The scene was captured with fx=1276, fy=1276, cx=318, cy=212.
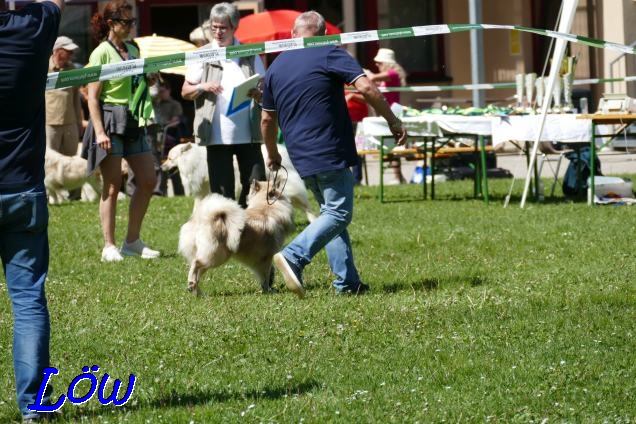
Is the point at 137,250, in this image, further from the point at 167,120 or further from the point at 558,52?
the point at 167,120

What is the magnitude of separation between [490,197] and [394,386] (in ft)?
29.2

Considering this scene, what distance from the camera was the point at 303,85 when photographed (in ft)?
25.1

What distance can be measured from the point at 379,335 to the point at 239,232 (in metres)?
1.63

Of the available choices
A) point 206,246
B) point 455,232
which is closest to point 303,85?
point 206,246

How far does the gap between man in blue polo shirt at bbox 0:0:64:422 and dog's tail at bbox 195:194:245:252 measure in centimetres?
286

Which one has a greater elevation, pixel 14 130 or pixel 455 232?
pixel 14 130

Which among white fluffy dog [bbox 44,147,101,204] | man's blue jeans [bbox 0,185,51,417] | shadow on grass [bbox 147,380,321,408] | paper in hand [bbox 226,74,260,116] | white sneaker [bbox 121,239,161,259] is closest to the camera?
man's blue jeans [bbox 0,185,51,417]

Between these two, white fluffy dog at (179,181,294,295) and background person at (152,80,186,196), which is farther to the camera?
background person at (152,80,186,196)

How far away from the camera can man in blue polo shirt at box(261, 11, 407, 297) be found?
7.60 m

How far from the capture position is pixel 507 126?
12672 millimetres

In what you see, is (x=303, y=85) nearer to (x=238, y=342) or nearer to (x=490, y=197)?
(x=238, y=342)

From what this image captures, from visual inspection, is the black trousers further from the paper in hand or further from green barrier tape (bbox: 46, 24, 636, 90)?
green barrier tape (bbox: 46, 24, 636, 90)

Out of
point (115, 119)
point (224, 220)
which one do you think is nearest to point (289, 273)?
point (224, 220)

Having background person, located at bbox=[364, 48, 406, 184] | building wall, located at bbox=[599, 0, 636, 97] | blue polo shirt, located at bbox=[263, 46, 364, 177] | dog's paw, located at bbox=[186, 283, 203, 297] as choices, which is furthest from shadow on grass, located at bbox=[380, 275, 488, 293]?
building wall, located at bbox=[599, 0, 636, 97]
